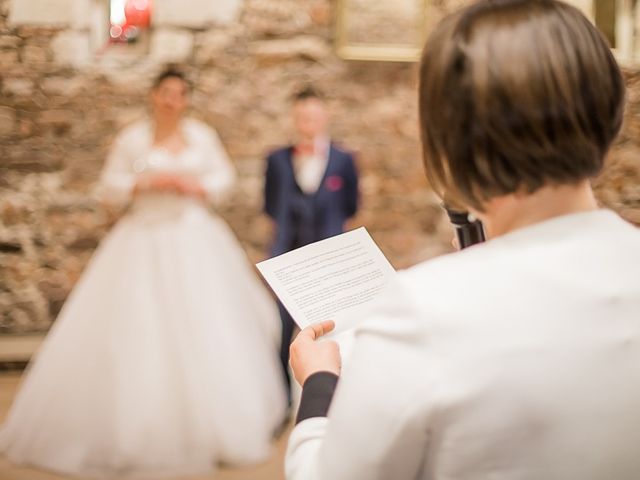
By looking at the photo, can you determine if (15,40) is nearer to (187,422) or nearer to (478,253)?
(187,422)

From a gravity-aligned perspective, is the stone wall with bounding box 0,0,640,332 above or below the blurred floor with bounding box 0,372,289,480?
above

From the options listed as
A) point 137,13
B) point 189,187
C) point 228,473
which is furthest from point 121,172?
point 228,473

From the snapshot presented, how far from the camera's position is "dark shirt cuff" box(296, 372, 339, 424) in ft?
2.52

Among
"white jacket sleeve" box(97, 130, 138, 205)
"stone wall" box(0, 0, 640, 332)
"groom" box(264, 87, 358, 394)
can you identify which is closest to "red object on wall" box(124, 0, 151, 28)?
"stone wall" box(0, 0, 640, 332)

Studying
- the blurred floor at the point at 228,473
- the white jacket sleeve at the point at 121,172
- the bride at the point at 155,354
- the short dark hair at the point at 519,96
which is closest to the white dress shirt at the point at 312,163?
the bride at the point at 155,354

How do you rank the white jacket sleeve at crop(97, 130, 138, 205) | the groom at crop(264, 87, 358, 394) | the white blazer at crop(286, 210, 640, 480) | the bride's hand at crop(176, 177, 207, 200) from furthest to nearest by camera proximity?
the groom at crop(264, 87, 358, 394) < the white jacket sleeve at crop(97, 130, 138, 205) < the bride's hand at crop(176, 177, 207, 200) < the white blazer at crop(286, 210, 640, 480)

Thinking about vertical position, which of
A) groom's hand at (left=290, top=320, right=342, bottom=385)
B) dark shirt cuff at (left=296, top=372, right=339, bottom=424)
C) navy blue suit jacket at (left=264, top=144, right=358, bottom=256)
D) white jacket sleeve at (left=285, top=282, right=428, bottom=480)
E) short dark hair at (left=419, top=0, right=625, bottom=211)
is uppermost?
short dark hair at (left=419, top=0, right=625, bottom=211)

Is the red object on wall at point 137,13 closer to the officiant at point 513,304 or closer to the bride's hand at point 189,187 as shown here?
the bride's hand at point 189,187

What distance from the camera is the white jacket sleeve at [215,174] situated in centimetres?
344

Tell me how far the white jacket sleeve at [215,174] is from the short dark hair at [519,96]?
2.81m

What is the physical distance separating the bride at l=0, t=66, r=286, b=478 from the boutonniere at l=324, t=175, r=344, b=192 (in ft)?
1.94

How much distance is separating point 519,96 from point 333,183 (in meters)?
2.92

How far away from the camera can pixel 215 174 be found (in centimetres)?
356

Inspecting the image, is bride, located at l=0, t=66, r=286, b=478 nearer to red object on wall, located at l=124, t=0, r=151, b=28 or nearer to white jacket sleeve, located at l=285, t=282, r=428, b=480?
red object on wall, located at l=124, t=0, r=151, b=28
